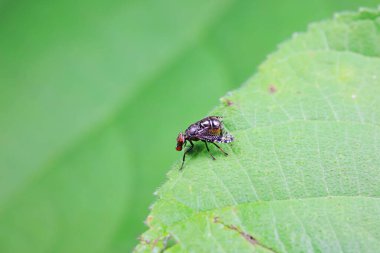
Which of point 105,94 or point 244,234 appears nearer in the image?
point 244,234

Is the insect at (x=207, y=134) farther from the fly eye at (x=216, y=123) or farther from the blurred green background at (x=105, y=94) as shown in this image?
the blurred green background at (x=105, y=94)

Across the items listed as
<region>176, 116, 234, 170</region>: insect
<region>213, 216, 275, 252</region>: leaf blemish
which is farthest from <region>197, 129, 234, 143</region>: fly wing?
→ <region>213, 216, 275, 252</region>: leaf blemish

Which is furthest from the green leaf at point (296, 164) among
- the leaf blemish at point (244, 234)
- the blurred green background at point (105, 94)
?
the blurred green background at point (105, 94)

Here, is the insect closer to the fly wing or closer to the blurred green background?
the fly wing

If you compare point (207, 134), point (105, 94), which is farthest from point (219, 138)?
point (105, 94)

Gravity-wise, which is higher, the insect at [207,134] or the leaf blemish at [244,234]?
the insect at [207,134]

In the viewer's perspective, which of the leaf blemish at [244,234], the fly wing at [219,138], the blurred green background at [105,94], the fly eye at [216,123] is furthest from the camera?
the blurred green background at [105,94]

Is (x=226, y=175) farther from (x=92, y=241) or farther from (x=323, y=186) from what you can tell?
(x=92, y=241)

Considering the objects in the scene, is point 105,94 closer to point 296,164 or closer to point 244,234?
point 296,164
